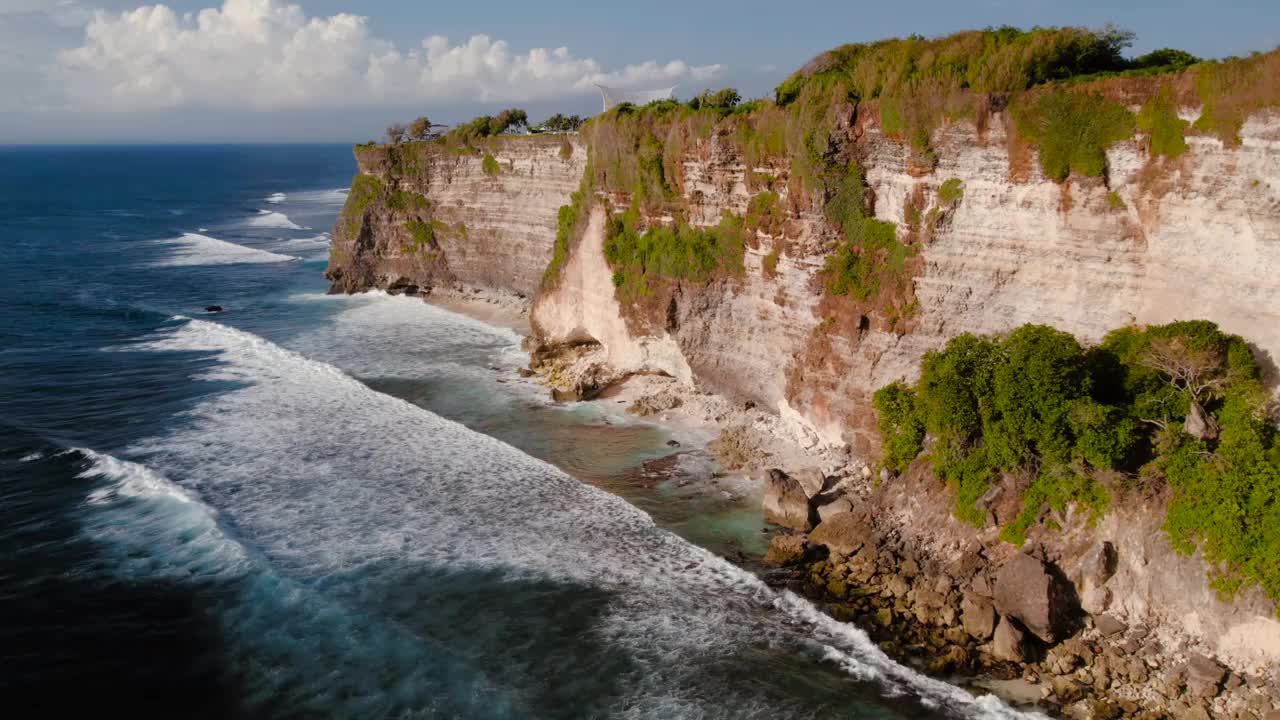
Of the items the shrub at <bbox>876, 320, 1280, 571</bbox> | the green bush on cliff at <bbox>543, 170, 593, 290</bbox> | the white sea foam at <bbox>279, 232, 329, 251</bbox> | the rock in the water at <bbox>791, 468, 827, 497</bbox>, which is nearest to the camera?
the shrub at <bbox>876, 320, 1280, 571</bbox>

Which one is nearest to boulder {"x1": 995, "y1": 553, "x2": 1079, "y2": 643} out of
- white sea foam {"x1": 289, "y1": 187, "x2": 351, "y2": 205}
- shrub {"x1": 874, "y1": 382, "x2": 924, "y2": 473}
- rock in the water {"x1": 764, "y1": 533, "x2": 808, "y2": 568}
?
shrub {"x1": 874, "y1": 382, "x2": 924, "y2": 473}

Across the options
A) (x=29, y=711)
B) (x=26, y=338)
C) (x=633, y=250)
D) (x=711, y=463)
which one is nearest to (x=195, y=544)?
(x=29, y=711)

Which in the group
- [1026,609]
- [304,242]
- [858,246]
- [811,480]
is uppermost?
[858,246]

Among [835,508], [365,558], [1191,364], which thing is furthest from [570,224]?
[1191,364]

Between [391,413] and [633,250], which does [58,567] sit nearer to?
[391,413]

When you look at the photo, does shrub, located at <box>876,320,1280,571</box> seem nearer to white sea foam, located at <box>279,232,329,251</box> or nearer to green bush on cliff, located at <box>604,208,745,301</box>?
green bush on cliff, located at <box>604,208,745,301</box>

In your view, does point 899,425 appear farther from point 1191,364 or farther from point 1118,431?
point 1191,364
